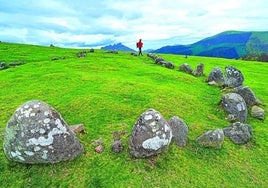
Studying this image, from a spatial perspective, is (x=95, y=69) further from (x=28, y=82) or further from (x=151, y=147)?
(x=151, y=147)

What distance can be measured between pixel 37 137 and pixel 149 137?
A: 5.47 meters

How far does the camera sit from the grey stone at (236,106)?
21.5 m

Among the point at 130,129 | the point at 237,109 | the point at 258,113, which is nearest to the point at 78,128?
the point at 130,129

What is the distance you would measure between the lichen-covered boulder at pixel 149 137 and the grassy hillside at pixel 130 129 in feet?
1.55

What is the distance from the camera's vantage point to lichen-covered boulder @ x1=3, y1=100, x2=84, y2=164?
14.9 metres

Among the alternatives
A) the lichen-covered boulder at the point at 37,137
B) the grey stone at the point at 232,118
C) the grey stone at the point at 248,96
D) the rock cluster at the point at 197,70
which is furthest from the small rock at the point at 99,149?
the rock cluster at the point at 197,70

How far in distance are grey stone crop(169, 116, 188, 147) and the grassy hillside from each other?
14.0 inches

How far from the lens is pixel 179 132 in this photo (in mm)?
17578

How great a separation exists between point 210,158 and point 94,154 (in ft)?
20.5

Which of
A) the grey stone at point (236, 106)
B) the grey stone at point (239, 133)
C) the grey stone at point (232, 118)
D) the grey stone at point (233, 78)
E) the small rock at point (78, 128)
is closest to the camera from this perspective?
the small rock at point (78, 128)

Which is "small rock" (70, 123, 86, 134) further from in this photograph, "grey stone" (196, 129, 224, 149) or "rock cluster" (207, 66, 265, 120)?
"rock cluster" (207, 66, 265, 120)

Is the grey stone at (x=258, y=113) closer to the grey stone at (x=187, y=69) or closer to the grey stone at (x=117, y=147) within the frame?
→ the grey stone at (x=117, y=147)

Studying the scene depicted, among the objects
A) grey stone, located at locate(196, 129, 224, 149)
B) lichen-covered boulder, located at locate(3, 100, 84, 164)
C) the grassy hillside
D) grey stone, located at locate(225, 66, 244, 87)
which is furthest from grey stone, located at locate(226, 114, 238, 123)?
lichen-covered boulder, located at locate(3, 100, 84, 164)

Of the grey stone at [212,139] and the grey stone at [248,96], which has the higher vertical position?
the grey stone at [248,96]
